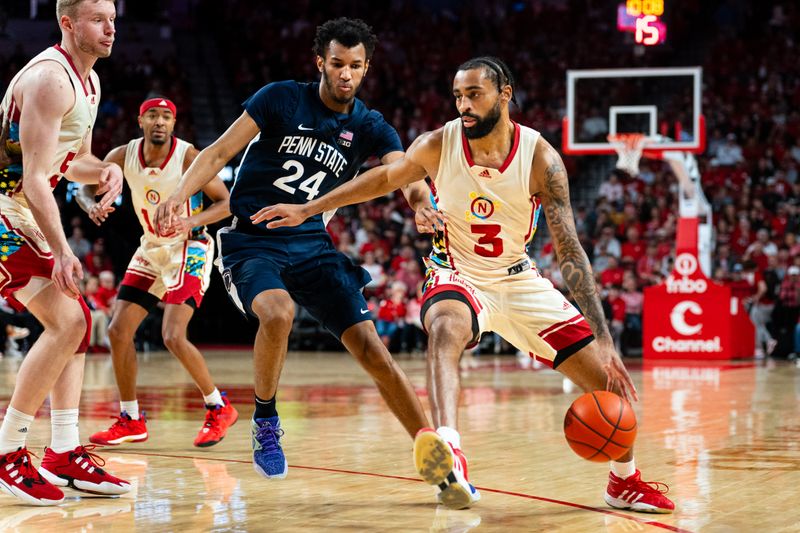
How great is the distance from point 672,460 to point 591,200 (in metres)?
15.7

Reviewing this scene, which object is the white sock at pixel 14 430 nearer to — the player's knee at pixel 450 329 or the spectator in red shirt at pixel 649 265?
the player's knee at pixel 450 329

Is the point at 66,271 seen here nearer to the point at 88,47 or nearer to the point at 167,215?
the point at 167,215

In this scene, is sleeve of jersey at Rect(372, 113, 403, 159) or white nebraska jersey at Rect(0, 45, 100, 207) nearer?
white nebraska jersey at Rect(0, 45, 100, 207)

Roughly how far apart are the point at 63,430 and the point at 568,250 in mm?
2559

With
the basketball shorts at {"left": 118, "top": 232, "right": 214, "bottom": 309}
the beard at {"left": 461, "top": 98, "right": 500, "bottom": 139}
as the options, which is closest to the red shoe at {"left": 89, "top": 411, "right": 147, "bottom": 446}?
the basketball shorts at {"left": 118, "top": 232, "right": 214, "bottom": 309}

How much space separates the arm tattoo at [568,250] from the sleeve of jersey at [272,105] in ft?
4.71

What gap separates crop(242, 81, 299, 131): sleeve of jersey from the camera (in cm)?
549

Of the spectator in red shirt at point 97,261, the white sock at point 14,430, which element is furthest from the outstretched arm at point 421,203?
the spectator in red shirt at point 97,261

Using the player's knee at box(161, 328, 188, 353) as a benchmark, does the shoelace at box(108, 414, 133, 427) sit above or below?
below

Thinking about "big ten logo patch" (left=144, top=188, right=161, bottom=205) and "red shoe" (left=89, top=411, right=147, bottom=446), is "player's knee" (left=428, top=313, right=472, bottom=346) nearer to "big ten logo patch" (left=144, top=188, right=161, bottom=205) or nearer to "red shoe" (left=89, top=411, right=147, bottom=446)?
"red shoe" (left=89, top=411, right=147, bottom=446)

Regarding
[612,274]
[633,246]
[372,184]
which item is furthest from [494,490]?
[633,246]

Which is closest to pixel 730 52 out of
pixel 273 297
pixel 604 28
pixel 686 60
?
pixel 686 60

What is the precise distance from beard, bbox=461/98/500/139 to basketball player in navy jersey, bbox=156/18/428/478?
52 centimetres

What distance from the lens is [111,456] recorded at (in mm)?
6324
